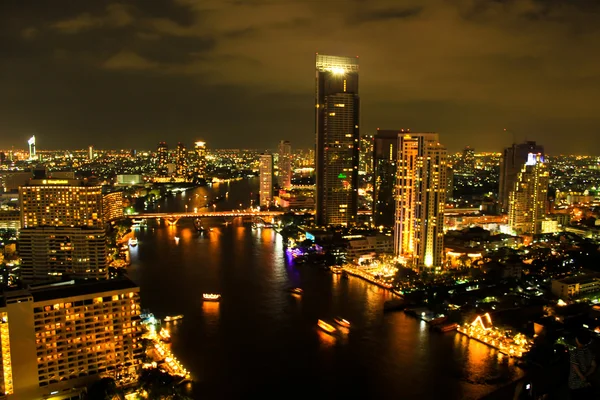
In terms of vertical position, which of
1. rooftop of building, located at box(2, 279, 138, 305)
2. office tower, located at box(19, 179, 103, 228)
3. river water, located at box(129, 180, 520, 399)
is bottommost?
river water, located at box(129, 180, 520, 399)

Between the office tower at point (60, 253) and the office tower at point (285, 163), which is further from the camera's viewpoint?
the office tower at point (285, 163)

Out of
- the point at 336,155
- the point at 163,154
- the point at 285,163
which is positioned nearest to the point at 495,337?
the point at 336,155

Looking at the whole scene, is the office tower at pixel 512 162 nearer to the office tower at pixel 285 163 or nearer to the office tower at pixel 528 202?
the office tower at pixel 528 202

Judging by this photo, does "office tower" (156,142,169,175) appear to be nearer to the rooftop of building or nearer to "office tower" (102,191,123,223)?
"office tower" (102,191,123,223)

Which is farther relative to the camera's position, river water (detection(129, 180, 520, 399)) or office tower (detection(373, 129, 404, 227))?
office tower (detection(373, 129, 404, 227))

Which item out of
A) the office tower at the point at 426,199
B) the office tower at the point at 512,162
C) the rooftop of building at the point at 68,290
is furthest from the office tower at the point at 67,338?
the office tower at the point at 512,162

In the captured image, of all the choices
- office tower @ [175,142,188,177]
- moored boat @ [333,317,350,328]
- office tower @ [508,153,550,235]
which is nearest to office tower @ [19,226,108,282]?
moored boat @ [333,317,350,328]

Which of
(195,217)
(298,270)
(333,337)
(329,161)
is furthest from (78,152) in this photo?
(333,337)
